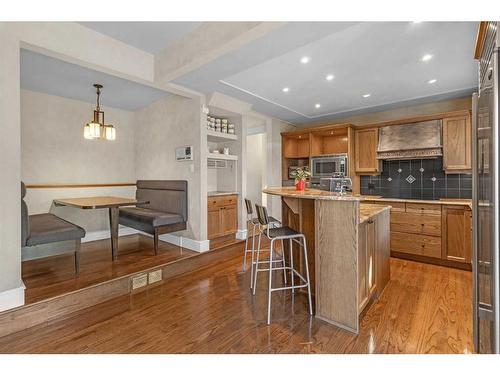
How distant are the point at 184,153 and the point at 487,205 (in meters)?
3.40

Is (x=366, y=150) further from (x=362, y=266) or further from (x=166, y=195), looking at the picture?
(x=166, y=195)

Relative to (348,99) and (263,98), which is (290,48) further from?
(348,99)

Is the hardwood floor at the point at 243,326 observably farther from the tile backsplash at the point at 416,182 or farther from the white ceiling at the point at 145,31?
the white ceiling at the point at 145,31

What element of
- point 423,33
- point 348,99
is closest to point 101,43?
point 423,33

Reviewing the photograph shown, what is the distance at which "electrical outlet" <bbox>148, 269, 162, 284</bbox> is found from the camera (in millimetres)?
2846

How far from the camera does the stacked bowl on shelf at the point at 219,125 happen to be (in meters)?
4.05

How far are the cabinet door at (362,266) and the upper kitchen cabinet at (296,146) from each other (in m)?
3.24

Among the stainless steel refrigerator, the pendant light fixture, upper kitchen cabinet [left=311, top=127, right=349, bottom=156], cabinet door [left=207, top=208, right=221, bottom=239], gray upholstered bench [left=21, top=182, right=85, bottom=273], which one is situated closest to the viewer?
the stainless steel refrigerator

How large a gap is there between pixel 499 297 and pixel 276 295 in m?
1.80

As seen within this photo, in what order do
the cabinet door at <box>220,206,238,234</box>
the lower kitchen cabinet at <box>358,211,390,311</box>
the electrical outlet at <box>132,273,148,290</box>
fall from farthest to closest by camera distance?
the cabinet door at <box>220,206,238,234</box>, the electrical outlet at <box>132,273,148,290</box>, the lower kitchen cabinet at <box>358,211,390,311</box>

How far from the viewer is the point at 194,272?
3250 millimetres

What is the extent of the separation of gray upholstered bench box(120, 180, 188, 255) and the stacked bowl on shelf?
102cm

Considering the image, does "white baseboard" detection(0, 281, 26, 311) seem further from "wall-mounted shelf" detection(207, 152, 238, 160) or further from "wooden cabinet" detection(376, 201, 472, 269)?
"wooden cabinet" detection(376, 201, 472, 269)

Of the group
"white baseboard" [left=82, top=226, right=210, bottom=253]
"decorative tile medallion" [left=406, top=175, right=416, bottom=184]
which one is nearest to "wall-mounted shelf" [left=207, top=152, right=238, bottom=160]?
"white baseboard" [left=82, top=226, right=210, bottom=253]
